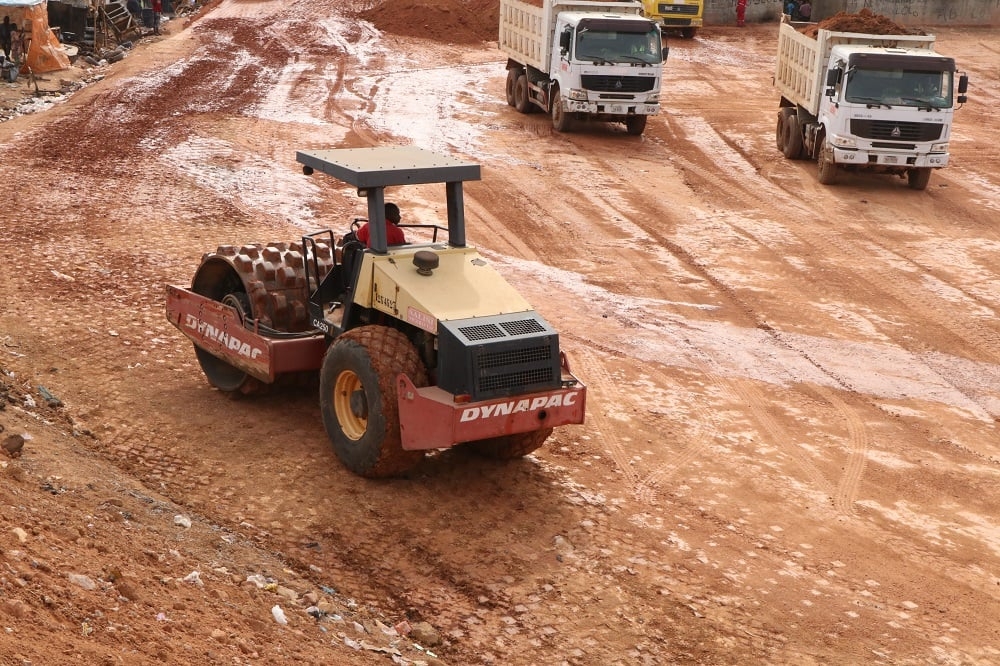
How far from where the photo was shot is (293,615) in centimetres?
691

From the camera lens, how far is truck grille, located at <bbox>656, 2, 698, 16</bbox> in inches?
1394

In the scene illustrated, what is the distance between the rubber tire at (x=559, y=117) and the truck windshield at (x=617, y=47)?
104 cm

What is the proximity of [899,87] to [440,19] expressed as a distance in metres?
19.6

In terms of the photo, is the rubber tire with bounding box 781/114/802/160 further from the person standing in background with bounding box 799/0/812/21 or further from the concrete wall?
the concrete wall

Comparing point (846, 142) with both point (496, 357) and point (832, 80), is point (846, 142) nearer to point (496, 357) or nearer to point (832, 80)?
point (832, 80)

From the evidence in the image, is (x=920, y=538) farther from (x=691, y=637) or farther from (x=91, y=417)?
(x=91, y=417)

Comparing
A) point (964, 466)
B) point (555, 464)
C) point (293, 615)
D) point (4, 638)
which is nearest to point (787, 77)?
point (964, 466)

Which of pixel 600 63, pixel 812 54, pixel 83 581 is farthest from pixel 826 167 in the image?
pixel 83 581

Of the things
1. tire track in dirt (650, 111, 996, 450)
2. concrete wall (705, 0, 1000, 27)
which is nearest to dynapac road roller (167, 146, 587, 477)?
tire track in dirt (650, 111, 996, 450)

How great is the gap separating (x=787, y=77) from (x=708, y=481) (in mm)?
15307

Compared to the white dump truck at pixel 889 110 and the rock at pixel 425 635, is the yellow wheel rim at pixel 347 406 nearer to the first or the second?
the rock at pixel 425 635

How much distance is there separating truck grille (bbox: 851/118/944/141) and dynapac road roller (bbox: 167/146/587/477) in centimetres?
1234

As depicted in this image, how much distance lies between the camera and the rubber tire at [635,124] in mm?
23594

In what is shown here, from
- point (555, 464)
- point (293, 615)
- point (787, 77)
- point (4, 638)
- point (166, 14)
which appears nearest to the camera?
point (4, 638)
